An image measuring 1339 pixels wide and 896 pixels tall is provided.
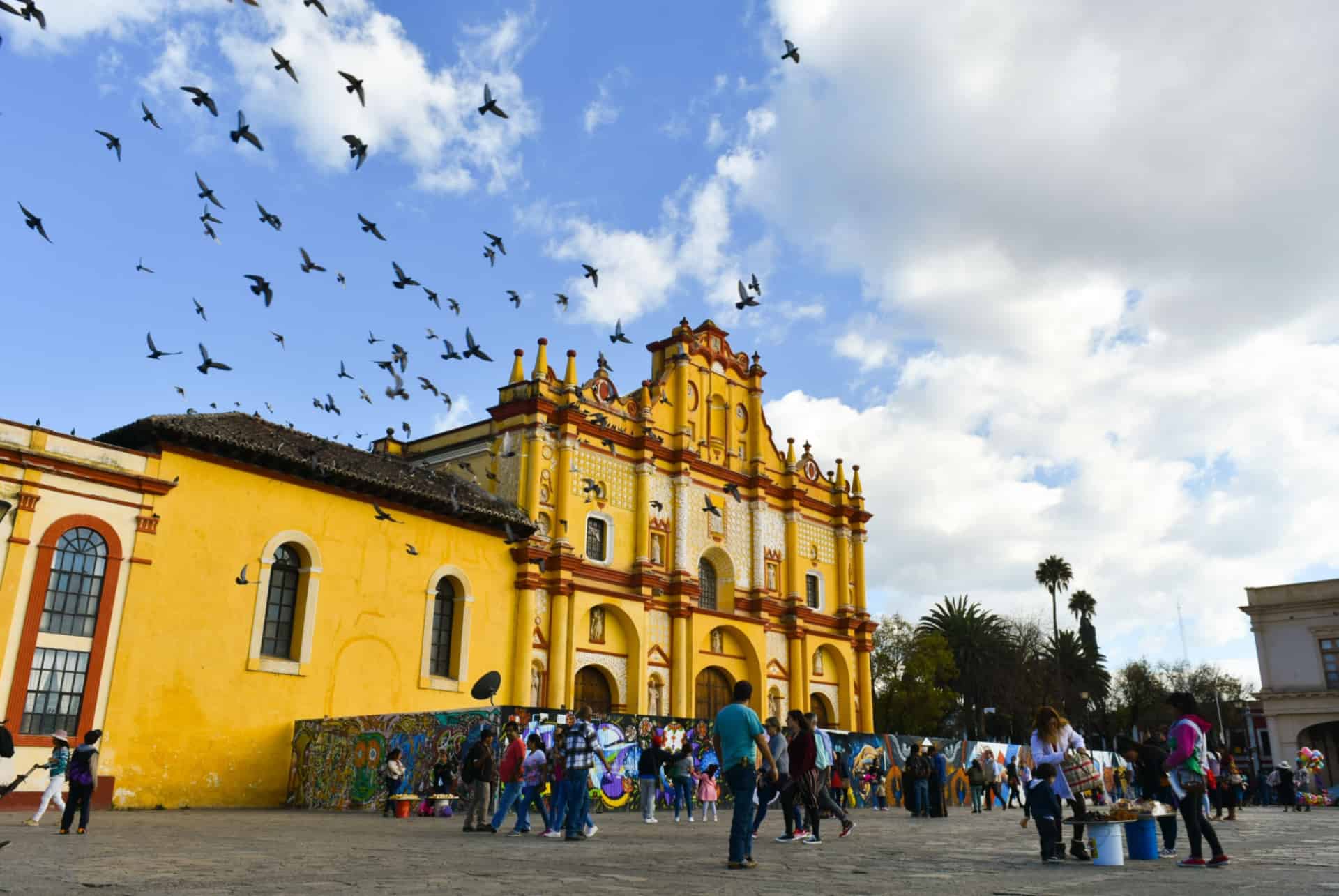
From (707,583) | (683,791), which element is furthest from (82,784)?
(707,583)

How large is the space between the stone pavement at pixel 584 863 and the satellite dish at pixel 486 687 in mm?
7901

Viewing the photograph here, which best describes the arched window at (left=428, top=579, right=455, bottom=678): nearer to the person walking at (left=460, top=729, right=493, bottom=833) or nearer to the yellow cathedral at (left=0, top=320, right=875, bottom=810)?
the yellow cathedral at (left=0, top=320, right=875, bottom=810)

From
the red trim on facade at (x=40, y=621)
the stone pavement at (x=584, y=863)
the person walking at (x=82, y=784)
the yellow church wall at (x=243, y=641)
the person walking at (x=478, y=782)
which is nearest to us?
the stone pavement at (x=584, y=863)

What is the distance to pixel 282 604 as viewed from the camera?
23.0m

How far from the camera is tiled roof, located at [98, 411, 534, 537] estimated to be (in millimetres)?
21219

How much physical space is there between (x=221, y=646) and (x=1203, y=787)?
18998mm

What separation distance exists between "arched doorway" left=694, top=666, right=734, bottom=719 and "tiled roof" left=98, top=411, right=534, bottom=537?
10.5 m

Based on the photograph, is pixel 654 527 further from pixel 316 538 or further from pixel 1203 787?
pixel 1203 787

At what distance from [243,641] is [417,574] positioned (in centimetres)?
481

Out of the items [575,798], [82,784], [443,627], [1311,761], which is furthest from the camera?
[1311,761]

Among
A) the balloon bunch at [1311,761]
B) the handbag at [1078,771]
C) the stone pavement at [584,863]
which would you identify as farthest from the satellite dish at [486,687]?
the balloon bunch at [1311,761]

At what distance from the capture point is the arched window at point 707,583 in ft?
119

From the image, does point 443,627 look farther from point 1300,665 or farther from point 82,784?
point 1300,665

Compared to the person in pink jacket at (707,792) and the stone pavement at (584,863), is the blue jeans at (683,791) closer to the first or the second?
the person in pink jacket at (707,792)
